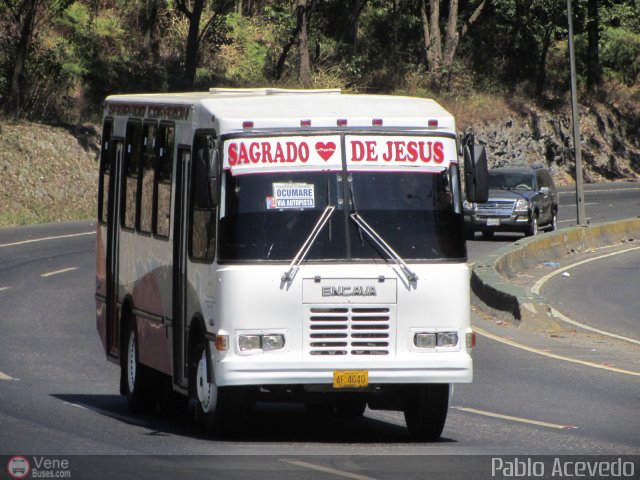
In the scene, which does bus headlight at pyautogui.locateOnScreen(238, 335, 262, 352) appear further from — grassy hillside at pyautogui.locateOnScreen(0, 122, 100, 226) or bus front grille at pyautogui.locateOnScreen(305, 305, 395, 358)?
grassy hillside at pyautogui.locateOnScreen(0, 122, 100, 226)

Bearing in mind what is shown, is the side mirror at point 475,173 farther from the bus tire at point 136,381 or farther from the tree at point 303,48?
the tree at point 303,48

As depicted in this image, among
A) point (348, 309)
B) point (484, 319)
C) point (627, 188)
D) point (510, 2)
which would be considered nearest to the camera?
point (348, 309)

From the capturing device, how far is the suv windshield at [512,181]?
127 feet

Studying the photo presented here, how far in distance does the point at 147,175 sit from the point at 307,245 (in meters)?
2.83

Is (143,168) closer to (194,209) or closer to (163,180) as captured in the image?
(163,180)

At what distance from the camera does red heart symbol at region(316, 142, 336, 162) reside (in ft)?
38.1

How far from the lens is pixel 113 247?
15.0 meters

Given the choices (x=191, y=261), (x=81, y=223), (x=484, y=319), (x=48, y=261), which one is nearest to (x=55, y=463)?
(x=191, y=261)

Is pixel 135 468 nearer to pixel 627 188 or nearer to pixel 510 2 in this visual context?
pixel 627 188

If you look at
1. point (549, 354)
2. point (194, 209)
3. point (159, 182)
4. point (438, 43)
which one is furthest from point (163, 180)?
point (438, 43)

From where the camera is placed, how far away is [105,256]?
15.5 m

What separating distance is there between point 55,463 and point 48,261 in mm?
21679

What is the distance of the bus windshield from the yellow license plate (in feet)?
2.99

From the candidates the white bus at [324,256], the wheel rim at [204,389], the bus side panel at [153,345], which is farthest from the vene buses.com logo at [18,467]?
the bus side panel at [153,345]
